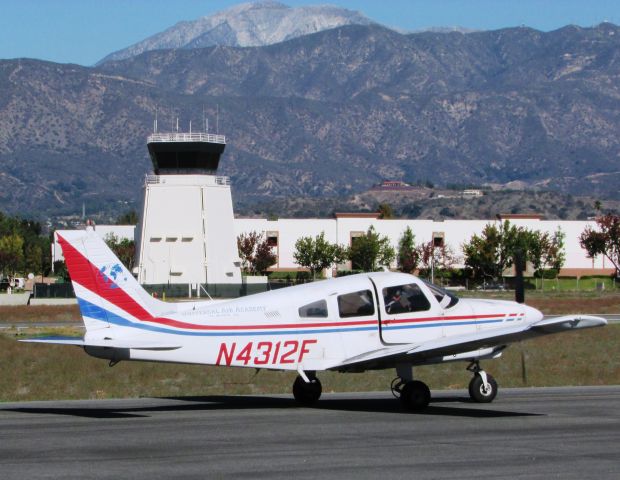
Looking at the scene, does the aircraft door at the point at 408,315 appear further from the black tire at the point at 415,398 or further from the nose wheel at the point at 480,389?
the nose wheel at the point at 480,389

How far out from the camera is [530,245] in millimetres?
127375

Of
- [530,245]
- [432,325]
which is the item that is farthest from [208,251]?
[432,325]

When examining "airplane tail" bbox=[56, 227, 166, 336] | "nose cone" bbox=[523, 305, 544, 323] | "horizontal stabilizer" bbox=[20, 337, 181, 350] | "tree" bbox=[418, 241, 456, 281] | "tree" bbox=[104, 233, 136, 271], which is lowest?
"horizontal stabilizer" bbox=[20, 337, 181, 350]

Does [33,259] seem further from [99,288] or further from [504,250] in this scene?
[99,288]

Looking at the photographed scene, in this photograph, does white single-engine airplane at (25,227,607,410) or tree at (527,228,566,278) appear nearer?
white single-engine airplane at (25,227,607,410)

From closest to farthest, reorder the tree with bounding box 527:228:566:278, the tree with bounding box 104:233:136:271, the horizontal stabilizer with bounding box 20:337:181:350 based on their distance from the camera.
A: the horizontal stabilizer with bounding box 20:337:181:350
the tree with bounding box 527:228:566:278
the tree with bounding box 104:233:136:271

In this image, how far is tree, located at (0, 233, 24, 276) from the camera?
144625 mm

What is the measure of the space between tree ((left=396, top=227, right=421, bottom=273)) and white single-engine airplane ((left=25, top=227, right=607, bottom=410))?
101778mm

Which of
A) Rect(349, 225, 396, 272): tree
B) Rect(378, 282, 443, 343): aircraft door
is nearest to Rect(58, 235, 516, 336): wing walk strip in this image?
Rect(378, 282, 443, 343): aircraft door

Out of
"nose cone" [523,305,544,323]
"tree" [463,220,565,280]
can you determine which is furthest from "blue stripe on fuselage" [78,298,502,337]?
"tree" [463,220,565,280]

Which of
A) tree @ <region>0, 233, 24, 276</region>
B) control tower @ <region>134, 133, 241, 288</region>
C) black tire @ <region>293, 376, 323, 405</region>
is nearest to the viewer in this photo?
black tire @ <region>293, 376, 323, 405</region>

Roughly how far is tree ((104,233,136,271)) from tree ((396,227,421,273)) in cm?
2829

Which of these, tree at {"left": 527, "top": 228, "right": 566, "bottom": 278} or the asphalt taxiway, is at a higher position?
tree at {"left": 527, "top": 228, "right": 566, "bottom": 278}

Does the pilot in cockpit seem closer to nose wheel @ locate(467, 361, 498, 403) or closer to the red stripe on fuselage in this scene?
the red stripe on fuselage
